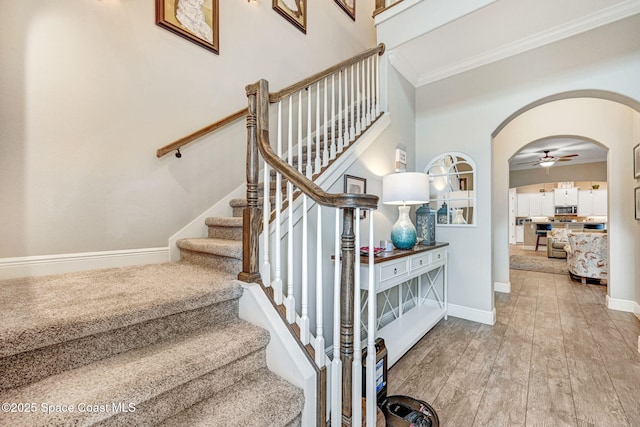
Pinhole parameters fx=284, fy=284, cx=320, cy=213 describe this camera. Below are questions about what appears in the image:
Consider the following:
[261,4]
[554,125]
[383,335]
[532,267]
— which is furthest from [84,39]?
[532,267]

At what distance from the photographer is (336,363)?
130cm

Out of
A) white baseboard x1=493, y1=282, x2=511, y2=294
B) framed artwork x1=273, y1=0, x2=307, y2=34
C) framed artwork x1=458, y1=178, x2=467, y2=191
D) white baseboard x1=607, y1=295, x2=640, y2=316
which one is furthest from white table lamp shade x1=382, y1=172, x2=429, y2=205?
white baseboard x1=607, y1=295, x2=640, y2=316

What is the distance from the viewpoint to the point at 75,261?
188 cm

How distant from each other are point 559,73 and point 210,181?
3.44 m

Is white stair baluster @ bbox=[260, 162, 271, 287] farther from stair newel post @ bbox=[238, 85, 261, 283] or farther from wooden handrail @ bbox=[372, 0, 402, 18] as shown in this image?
wooden handrail @ bbox=[372, 0, 402, 18]

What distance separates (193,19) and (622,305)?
5514mm

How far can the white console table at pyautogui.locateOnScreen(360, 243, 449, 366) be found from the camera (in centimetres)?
211

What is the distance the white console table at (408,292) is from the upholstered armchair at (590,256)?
329 centimetres

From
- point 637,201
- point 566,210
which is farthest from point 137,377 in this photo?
point 566,210

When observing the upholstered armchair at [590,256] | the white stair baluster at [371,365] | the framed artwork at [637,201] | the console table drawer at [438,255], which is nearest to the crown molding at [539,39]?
the framed artwork at [637,201]

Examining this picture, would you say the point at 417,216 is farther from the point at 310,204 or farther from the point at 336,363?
the point at 336,363

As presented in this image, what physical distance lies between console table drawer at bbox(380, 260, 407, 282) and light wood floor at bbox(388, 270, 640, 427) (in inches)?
27.4

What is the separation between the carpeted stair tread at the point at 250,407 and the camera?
1056 millimetres

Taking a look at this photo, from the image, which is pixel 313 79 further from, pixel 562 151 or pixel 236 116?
pixel 562 151
